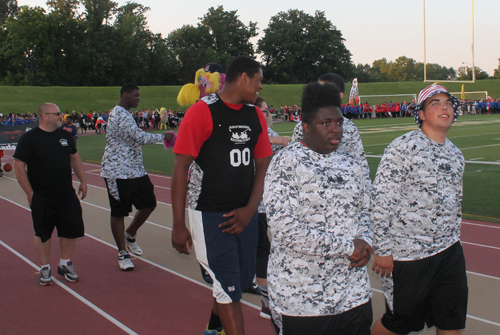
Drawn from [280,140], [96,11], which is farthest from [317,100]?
[96,11]

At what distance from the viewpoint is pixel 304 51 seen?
93.6 meters

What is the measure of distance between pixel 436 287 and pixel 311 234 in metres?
1.28

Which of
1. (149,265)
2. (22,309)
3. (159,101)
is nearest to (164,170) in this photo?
(149,265)

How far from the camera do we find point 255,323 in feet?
14.0

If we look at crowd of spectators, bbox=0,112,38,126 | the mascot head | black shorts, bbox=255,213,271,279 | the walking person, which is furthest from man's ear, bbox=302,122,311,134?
crowd of spectators, bbox=0,112,38,126

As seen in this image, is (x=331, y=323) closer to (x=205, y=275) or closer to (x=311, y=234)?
(x=311, y=234)

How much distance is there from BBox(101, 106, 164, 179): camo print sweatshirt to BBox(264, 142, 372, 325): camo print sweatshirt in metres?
3.42

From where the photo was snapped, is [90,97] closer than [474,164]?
No

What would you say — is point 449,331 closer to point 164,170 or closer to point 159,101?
point 164,170

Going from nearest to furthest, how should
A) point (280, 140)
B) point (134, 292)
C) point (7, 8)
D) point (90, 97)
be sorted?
1. point (280, 140)
2. point (134, 292)
3. point (90, 97)
4. point (7, 8)

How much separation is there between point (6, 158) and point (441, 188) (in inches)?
817

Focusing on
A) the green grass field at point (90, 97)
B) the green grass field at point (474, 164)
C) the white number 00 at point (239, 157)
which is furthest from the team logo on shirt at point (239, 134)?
the green grass field at point (90, 97)

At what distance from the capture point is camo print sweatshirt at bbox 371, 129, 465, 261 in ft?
9.88

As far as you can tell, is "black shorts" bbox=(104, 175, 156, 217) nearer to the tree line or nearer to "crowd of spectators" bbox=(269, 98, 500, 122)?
"crowd of spectators" bbox=(269, 98, 500, 122)
